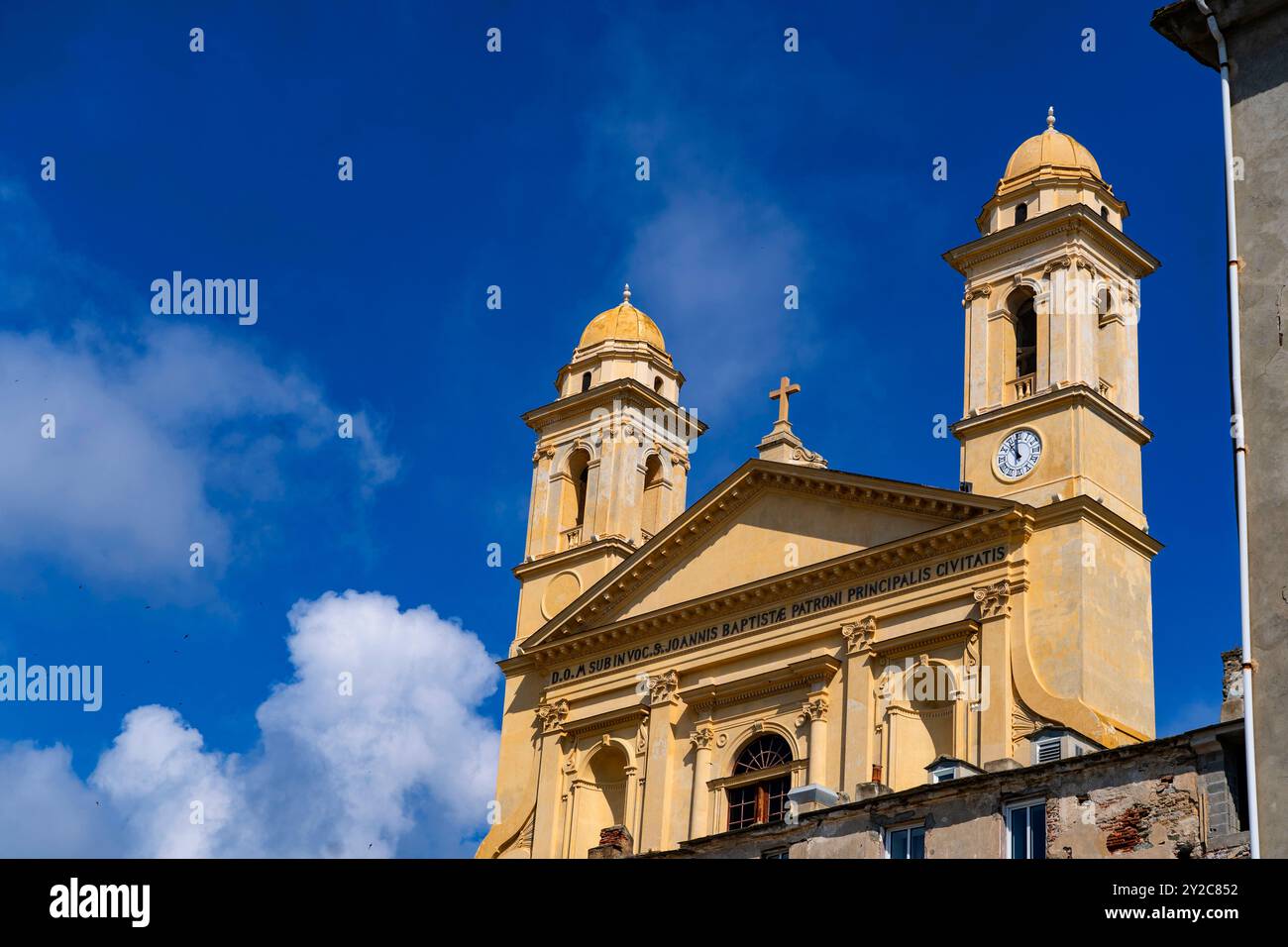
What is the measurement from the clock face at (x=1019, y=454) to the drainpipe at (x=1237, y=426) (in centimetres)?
2147

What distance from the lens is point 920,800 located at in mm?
28531

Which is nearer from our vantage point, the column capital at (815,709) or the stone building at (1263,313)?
the stone building at (1263,313)

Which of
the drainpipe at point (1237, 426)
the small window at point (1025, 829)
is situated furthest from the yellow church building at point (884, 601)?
the drainpipe at point (1237, 426)

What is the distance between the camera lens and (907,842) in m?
28.7

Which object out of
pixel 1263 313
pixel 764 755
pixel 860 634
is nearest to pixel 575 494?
pixel 764 755

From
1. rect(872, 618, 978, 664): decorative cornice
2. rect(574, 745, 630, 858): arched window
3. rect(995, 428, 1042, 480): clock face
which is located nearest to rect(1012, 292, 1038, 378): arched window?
rect(995, 428, 1042, 480): clock face

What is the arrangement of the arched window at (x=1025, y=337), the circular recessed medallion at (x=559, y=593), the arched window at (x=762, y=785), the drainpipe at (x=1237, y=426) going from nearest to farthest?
the drainpipe at (x=1237, y=426) → the arched window at (x=762, y=785) → the arched window at (x=1025, y=337) → the circular recessed medallion at (x=559, y=593)

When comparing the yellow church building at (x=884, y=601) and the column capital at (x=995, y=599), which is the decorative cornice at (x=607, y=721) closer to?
the yellow church building at (x=884, y=601)

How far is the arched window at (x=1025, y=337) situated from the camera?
149 ft
